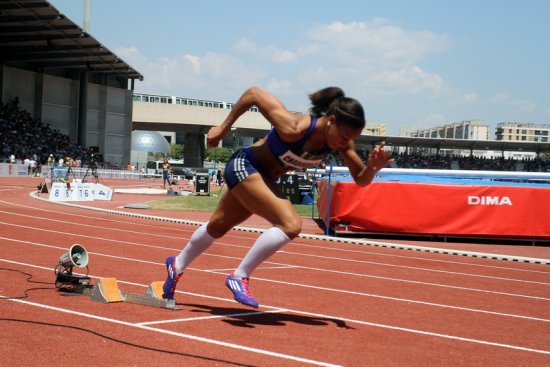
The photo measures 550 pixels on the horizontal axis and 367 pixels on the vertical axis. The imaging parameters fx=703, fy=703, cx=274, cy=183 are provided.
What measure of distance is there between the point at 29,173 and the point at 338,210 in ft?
114

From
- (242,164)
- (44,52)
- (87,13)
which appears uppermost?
(87,13)

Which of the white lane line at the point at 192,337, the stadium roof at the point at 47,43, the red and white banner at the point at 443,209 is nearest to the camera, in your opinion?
the white lane line at the point at 192,337

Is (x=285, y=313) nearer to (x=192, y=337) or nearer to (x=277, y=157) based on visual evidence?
(x=192, y=337)

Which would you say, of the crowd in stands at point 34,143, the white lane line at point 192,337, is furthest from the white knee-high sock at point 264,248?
the crowd in stands at point 34,143

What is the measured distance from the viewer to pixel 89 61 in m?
Result: 57.9

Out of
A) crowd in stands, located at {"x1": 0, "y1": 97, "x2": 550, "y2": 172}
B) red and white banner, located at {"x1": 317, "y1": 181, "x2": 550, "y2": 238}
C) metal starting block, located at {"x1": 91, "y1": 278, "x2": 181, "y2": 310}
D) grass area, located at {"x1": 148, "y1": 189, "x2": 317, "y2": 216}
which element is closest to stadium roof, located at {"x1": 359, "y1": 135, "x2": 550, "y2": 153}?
crowd in stands, located at {"x1": 0, "y1": 97, "x2": 550, "y2": 172}

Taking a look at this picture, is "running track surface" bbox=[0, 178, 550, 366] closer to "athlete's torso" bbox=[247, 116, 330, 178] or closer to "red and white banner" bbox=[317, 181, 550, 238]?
"athlete's torso" bbox=[247, 116, 330, 178]

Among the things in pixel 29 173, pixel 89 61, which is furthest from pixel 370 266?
pixel 89 61

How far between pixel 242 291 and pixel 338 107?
160 cm

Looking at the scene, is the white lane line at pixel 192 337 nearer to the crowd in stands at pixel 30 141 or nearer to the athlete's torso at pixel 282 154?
the athlete's torso at pixel 282 154

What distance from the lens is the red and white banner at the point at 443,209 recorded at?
15859mm

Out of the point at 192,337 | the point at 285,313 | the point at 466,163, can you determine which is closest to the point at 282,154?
the point at 192,337

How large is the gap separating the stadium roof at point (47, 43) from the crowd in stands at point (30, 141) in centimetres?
406

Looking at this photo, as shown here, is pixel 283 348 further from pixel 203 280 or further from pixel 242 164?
pixel 203 280
